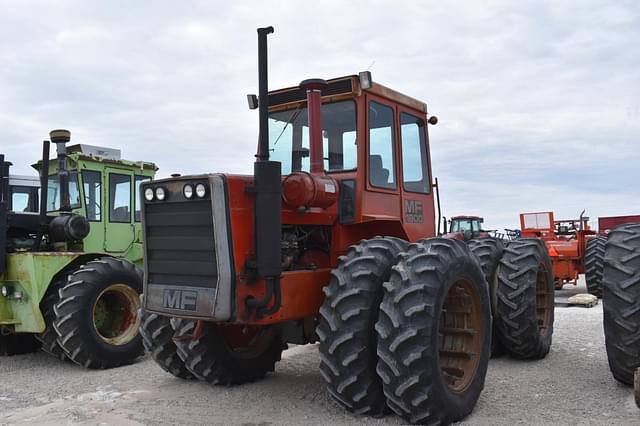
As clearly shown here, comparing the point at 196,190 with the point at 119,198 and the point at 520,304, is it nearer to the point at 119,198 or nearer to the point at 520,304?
the point at 520,304

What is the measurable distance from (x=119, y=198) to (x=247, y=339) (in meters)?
4.38

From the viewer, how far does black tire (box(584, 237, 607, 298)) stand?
1365 centimetres

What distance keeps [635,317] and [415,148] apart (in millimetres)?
2549

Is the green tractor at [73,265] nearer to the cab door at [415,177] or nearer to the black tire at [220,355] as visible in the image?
the black tire at [220,355]

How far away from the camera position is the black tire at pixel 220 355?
5.48 metres

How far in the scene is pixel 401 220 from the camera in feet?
19.2

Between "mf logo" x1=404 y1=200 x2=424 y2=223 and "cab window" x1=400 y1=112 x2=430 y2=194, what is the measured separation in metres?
0.13

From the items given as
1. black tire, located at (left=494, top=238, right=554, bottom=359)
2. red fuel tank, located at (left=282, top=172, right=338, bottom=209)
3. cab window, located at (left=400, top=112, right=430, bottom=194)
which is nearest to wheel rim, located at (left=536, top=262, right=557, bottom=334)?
black tire, located at (left=494, top=238, right=554, bottom=359)

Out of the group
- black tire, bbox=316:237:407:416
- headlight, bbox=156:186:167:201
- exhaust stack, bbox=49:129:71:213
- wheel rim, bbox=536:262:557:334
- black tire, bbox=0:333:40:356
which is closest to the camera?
black tire, bbox=316:237:407:416

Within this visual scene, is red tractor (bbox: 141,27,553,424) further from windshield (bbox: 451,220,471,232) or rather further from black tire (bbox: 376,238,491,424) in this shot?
windshield (bbox: 451,220,471,232)

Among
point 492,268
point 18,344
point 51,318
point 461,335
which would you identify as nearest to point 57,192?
point 18,344

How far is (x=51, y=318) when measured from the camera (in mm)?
7160

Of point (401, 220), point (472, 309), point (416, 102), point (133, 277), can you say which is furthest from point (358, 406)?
point (133, 277)

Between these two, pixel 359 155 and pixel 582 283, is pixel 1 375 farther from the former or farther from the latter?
pixel 582 283
